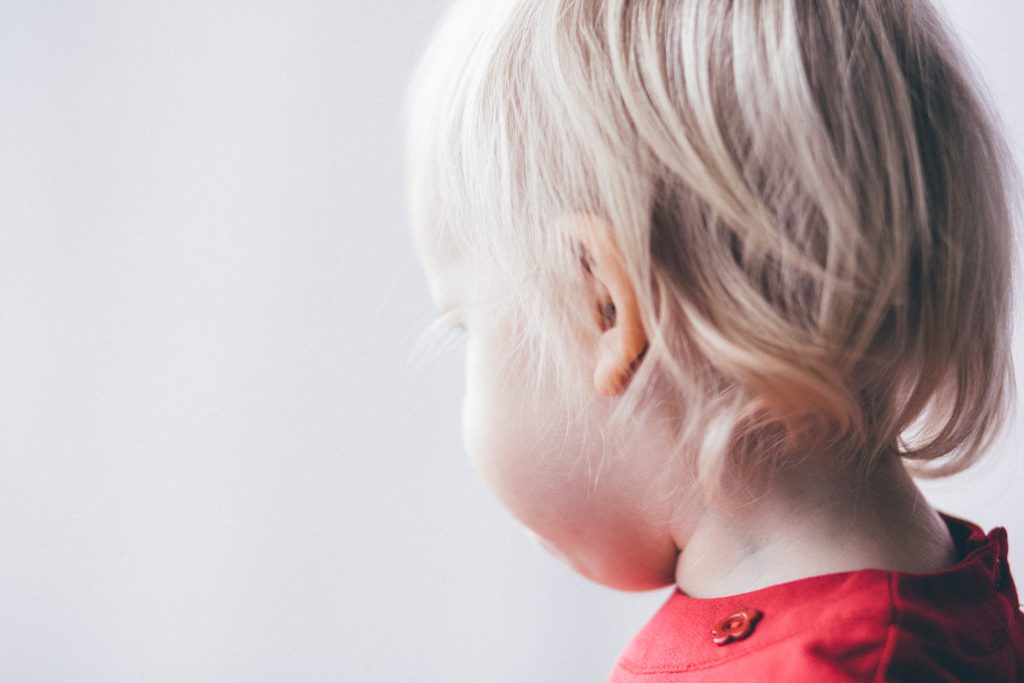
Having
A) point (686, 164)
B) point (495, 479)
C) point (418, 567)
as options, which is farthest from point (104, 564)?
point (686, 164)

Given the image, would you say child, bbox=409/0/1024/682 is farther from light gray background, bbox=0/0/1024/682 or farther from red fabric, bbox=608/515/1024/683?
light gray background, bbox=0/0/1024/682

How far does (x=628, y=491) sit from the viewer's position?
23.8 inches

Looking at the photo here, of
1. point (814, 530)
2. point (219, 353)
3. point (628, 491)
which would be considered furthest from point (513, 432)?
point (219, 353)

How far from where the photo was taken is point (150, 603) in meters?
0.86

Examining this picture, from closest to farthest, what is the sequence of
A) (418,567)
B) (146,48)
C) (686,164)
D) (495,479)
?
1. (686,164)
2. (495,479)
3. (146,48)
4. (418,567)

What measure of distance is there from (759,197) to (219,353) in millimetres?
525

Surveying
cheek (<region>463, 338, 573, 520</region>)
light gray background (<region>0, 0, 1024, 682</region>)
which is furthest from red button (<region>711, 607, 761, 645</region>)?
light gray background (<region>0, 0, 1024, 682</region>)

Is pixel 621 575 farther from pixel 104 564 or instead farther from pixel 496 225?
pixel 104 564

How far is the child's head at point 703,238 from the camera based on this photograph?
0.50 metres

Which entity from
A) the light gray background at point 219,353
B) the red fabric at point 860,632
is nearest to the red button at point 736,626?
the red fabric at point 860,632

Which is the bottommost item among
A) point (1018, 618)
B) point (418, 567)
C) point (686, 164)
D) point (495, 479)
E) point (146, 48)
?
point (1018, 618)

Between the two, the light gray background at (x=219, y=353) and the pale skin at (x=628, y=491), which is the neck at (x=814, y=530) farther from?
the light gray background at (x=219, y=353)

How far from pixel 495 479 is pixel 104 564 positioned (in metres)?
0.42

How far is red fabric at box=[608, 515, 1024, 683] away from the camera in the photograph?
1.62 feet
